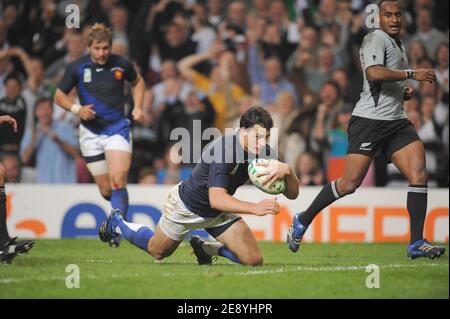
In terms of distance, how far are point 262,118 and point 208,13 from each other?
291 inches

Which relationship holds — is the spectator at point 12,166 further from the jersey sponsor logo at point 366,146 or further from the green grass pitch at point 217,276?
the jersey sponsor logo at point 366,146

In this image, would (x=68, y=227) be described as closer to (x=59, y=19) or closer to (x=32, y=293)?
(x=59, y=19)

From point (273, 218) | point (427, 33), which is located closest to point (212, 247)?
point (273, 218)

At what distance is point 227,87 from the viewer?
1373cm

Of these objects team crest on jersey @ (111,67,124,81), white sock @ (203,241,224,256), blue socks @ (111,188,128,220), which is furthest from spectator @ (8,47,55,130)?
white sock @ (203,241,224,256)

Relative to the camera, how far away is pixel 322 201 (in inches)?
345

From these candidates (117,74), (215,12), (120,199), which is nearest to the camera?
(120,199)

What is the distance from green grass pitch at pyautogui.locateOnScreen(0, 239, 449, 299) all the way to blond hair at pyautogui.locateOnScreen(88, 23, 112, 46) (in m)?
2.46

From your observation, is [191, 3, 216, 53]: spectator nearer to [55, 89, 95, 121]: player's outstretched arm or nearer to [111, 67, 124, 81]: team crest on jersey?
[111, 67, 124, 81]: team crest on jersey

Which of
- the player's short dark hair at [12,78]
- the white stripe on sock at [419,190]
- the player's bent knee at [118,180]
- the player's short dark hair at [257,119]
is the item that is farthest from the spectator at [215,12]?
the player's short dark hair at [257,119]

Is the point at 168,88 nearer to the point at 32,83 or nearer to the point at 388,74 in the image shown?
the point at 32,83

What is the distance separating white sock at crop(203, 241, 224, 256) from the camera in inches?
321

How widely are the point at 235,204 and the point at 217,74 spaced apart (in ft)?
22.5
